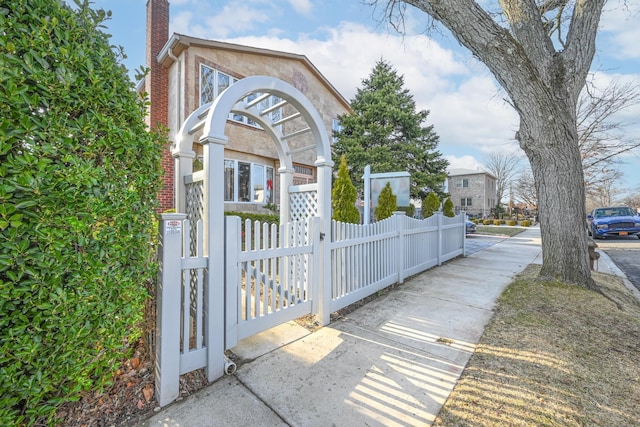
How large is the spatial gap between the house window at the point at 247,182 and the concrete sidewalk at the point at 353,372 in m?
7.14

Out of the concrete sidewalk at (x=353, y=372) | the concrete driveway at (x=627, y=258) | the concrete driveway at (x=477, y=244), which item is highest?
the concrete driveway at (x=477, y=244)

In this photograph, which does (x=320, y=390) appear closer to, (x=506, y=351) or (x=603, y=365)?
(x=506, y=351)

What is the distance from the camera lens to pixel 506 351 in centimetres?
296

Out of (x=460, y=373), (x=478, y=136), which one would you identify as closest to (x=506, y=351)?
(x=460, y=373)

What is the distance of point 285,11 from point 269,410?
25.6 ft

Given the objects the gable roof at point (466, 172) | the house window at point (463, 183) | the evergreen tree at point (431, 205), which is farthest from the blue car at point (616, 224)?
the house window at point (463, 183)

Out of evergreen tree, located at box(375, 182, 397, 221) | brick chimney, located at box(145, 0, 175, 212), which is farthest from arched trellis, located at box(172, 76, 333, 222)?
brick chimney, located at box(145, 0, 175, 212)

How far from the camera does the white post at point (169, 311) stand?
218 centimetres

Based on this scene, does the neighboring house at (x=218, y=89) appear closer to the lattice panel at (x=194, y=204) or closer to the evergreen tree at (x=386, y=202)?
the evergreen tree at (x=386, y=202)

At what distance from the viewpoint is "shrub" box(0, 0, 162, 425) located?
147cm

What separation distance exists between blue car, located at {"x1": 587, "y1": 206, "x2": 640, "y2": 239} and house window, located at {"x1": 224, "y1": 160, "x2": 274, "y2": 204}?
1702 cm

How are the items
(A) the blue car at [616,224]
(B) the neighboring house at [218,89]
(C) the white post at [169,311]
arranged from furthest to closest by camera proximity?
1. (A) the blue car at [616,224]
2. (B) the neighboring house at [218,89]
3. (C) the white post at [169,311]

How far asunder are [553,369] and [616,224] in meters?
17.3

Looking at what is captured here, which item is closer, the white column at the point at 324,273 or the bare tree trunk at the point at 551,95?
the white column at the point at 324,273
